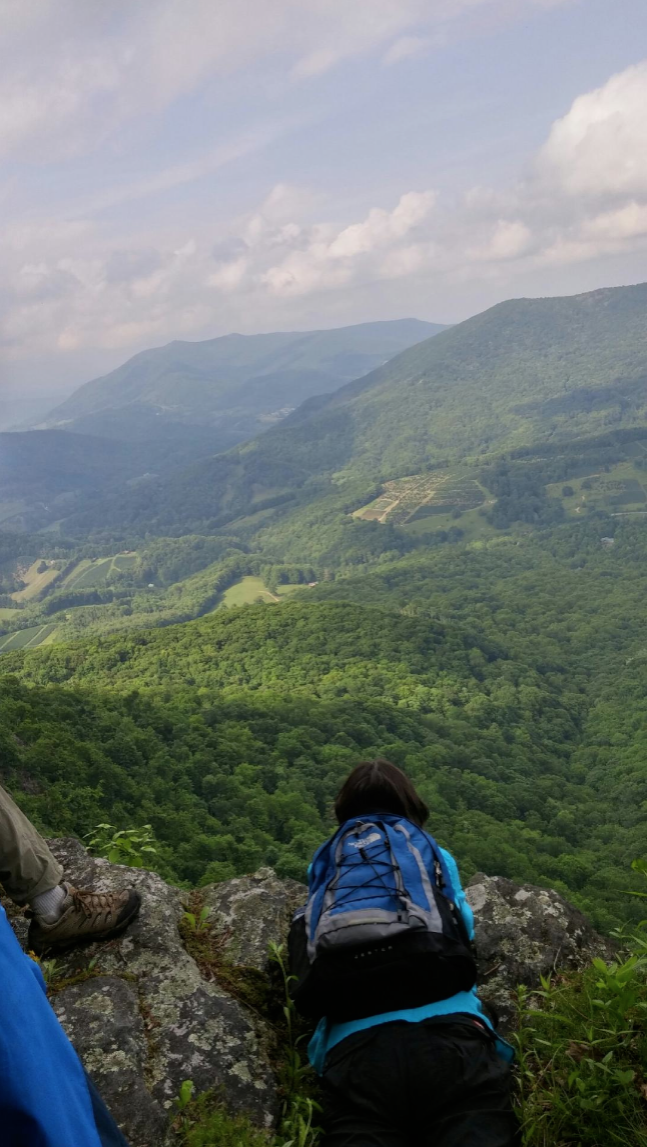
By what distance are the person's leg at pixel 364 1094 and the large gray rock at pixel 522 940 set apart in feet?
4.44

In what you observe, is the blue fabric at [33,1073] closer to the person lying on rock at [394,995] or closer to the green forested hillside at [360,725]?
the person lying on rock at [394,995]

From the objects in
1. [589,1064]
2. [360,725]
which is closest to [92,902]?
[589,1064]

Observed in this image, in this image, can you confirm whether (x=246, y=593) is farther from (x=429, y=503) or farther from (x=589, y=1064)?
(x=589, y=1064)

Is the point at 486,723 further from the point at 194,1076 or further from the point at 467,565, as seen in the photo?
the point at 467,565

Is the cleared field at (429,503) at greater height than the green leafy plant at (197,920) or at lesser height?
lesser

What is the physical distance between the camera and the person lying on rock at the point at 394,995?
245cm

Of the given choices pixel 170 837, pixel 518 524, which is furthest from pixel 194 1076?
pixel 518 524

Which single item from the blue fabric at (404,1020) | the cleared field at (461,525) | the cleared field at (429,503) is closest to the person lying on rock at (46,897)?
the blue fabric at (404,1020)

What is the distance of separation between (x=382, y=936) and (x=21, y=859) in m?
1.87

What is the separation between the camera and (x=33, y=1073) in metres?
1.28

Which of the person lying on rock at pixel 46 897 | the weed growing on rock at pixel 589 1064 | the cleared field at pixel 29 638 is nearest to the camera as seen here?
the weed growing on rock at pixel 589 1064

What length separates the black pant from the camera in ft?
7.83

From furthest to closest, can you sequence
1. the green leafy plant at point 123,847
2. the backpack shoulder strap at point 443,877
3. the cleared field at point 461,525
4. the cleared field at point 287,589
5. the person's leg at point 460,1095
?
the cleared field at point 461,525 < the cleared field at point 287,589 < the green leafy plant at point 123,847 < the backpack shoulder strap at point 443,877 < the person's leg at point 460,1095

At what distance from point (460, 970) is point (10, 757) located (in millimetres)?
20459
